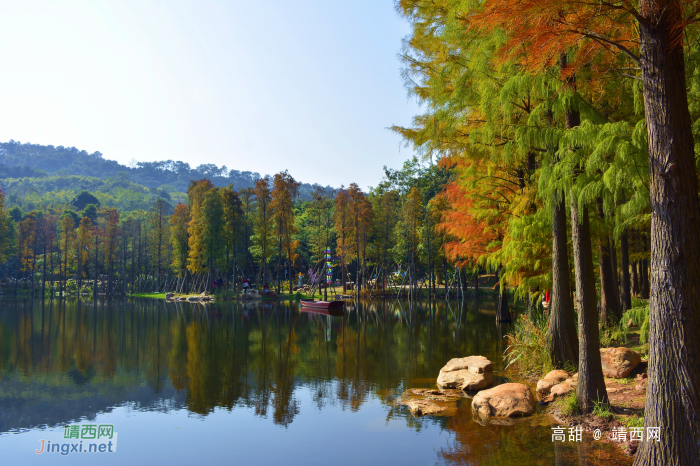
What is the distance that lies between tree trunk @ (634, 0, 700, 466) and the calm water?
6.24 ft

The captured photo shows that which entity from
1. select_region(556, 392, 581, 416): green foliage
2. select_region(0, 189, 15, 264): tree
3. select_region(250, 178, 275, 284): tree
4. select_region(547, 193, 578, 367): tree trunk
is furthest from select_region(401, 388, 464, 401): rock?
select_region(0, 189, 15, 264): tree

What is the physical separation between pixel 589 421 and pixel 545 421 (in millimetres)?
845

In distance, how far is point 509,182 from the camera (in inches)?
555

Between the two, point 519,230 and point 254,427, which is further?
point 519,230

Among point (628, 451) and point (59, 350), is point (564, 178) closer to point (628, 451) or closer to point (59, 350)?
point (628, 451)

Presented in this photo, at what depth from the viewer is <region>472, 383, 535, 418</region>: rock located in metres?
8.56

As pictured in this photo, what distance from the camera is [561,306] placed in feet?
35.0

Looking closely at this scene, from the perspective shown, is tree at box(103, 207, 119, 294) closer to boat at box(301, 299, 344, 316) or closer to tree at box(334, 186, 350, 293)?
tree at box(334, 186, 350, 293)

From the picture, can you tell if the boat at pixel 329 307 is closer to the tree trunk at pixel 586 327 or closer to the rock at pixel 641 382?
the rock at pixel 641 382

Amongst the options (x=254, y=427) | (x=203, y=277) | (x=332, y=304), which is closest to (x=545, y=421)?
(x=254, y=427)

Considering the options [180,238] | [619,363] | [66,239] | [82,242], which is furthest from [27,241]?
[619,363]

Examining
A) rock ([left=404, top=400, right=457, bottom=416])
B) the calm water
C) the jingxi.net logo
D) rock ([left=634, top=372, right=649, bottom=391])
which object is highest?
rock ([left=634, top=372, right=649, bottom=391])

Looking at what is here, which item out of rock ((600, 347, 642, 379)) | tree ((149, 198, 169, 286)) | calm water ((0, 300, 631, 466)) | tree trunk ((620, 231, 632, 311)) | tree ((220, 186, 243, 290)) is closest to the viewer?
calm water ((0, 300, 631, 466))

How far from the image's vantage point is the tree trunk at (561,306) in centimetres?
1041
